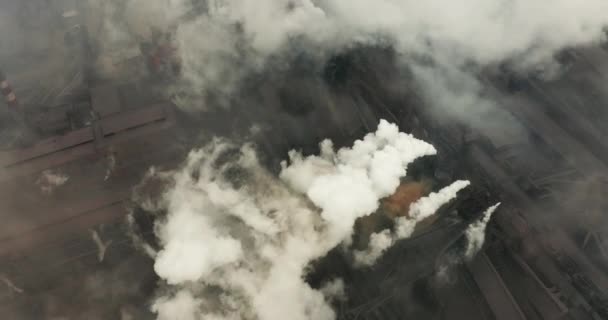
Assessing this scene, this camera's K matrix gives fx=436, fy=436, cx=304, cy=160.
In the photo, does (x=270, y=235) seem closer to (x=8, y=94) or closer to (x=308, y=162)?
(x=308, y=162)

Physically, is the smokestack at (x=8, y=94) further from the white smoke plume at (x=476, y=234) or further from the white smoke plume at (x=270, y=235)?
the white smoke plume at (x=476, y=234)

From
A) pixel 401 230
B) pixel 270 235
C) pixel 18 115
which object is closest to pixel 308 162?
pixel 270 235

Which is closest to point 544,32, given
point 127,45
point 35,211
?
point 127,45

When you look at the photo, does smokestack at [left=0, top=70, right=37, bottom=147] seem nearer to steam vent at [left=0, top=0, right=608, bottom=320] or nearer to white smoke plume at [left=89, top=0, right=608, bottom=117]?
steam vent at [left=0, top=0, right=608, bottom=320]

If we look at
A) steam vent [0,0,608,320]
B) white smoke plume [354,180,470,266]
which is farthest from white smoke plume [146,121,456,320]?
white smoke plume [354,180,470,266]

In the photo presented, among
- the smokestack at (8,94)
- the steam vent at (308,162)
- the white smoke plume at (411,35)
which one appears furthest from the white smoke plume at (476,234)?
the smokestack at (8,94)
